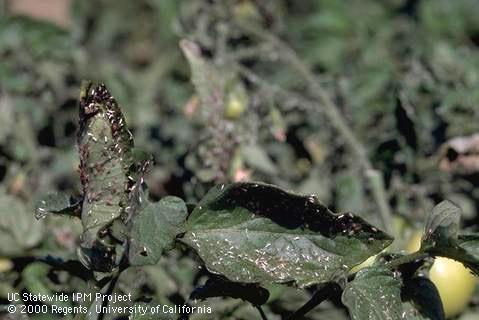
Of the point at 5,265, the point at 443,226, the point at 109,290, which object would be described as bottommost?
the point at 5,265

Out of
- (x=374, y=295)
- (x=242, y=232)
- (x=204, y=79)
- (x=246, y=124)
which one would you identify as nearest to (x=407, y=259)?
(x=374, y=295)

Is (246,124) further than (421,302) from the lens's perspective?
Yes

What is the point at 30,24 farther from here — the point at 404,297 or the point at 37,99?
the point at 404,297

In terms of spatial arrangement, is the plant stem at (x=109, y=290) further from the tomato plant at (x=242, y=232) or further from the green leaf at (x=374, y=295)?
the green leaf at (x=374, y=295)

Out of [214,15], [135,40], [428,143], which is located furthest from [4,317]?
[135,40]

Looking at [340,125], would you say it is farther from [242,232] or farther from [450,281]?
[242,232]

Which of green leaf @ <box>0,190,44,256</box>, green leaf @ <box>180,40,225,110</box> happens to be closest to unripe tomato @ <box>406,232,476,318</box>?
green leaf @ <box>180,40,225,110</box>

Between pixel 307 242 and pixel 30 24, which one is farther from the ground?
pixel 30 24
